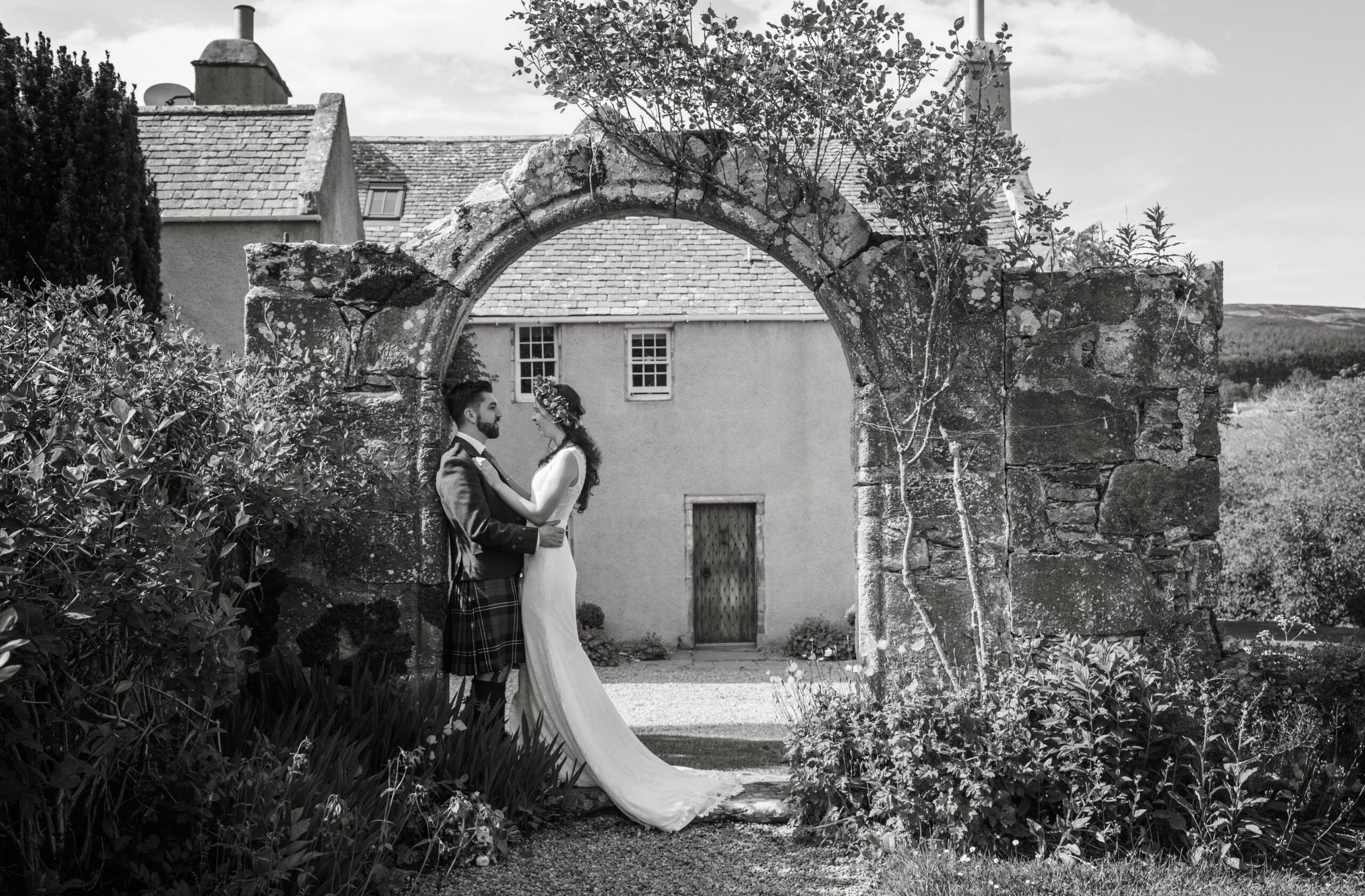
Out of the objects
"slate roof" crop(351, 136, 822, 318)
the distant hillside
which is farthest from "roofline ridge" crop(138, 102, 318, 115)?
the distant hillside

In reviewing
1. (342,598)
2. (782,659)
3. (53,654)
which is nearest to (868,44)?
(342,598)

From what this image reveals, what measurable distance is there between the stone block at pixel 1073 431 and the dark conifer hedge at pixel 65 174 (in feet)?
24.0

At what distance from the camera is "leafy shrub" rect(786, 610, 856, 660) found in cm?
1511

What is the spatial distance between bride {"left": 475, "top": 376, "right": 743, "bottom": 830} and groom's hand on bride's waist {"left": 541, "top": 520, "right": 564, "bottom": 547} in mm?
34

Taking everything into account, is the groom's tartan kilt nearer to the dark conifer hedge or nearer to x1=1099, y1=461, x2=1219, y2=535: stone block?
x1=1099, y1=461, x2=1219, y2=535: stone block

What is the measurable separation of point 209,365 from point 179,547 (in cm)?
168

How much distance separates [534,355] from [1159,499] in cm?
1206

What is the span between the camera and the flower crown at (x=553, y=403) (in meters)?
5.38

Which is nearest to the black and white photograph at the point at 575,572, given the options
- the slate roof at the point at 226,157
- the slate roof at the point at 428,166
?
the slate roof at the point at 226,157

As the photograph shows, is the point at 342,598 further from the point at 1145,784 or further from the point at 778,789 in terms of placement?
the point at 1145,784

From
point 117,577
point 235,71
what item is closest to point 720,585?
point 235,71

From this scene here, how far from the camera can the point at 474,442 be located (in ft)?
17.0

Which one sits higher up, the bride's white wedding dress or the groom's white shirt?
the groom's white shirt

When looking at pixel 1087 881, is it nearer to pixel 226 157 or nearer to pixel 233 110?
pixel 226 157
